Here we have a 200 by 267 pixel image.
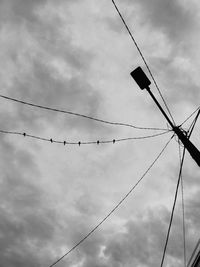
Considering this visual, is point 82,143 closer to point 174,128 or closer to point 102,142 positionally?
point 102,142

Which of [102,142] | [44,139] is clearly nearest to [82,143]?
[102,142]

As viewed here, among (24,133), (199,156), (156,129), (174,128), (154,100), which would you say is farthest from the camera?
(24,133)

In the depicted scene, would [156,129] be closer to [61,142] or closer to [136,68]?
[136,68]

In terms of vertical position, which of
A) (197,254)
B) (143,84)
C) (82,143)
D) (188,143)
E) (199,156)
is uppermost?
(82,143)

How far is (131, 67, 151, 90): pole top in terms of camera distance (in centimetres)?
777

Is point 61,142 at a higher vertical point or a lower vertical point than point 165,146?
higher

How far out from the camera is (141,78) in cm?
780

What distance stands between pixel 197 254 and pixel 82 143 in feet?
16.9

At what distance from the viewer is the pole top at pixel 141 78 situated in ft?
25.5

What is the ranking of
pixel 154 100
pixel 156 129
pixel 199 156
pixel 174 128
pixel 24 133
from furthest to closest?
pixel 24 133, pixel 156 129, pixel 154 100, pixel 174 128, pixel 199 156

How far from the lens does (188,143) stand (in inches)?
247

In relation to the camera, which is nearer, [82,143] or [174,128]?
[174,128]

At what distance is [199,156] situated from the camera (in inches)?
237

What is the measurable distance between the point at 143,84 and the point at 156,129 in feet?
5.44
